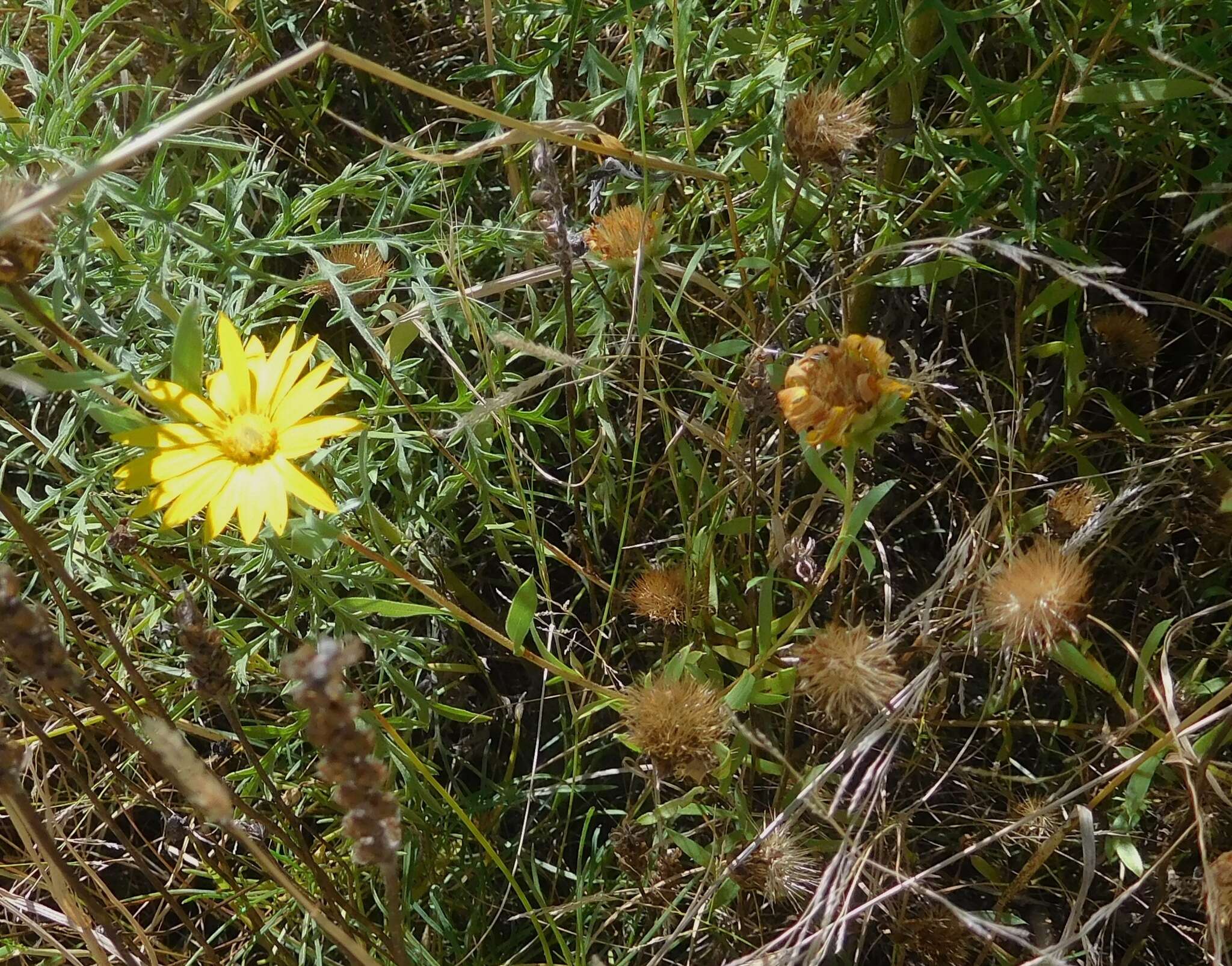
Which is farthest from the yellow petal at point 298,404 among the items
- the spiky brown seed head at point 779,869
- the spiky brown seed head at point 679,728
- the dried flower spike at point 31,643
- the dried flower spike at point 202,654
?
the spiky brown seed head at point 779,869

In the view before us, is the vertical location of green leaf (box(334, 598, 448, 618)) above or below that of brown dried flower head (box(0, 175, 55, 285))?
below

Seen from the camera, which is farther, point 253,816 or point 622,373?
point 622,373

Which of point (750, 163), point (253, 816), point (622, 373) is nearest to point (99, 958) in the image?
point (253, 816)

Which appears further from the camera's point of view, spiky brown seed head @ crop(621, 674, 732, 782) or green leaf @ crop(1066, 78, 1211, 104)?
green leaf @ crop(1066, 78, 1211, 104)

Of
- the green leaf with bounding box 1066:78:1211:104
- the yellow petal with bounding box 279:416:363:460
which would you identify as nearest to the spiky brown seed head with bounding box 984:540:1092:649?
the green leaf with bounding box 1066:78:1211:104

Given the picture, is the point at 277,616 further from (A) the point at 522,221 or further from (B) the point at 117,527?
(A) the point at 522,221

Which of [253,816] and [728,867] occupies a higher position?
[253,816]

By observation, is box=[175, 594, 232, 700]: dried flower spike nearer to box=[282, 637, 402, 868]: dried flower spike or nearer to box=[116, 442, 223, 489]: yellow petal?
box=[116, 442, 223, 489]: yellow petal
